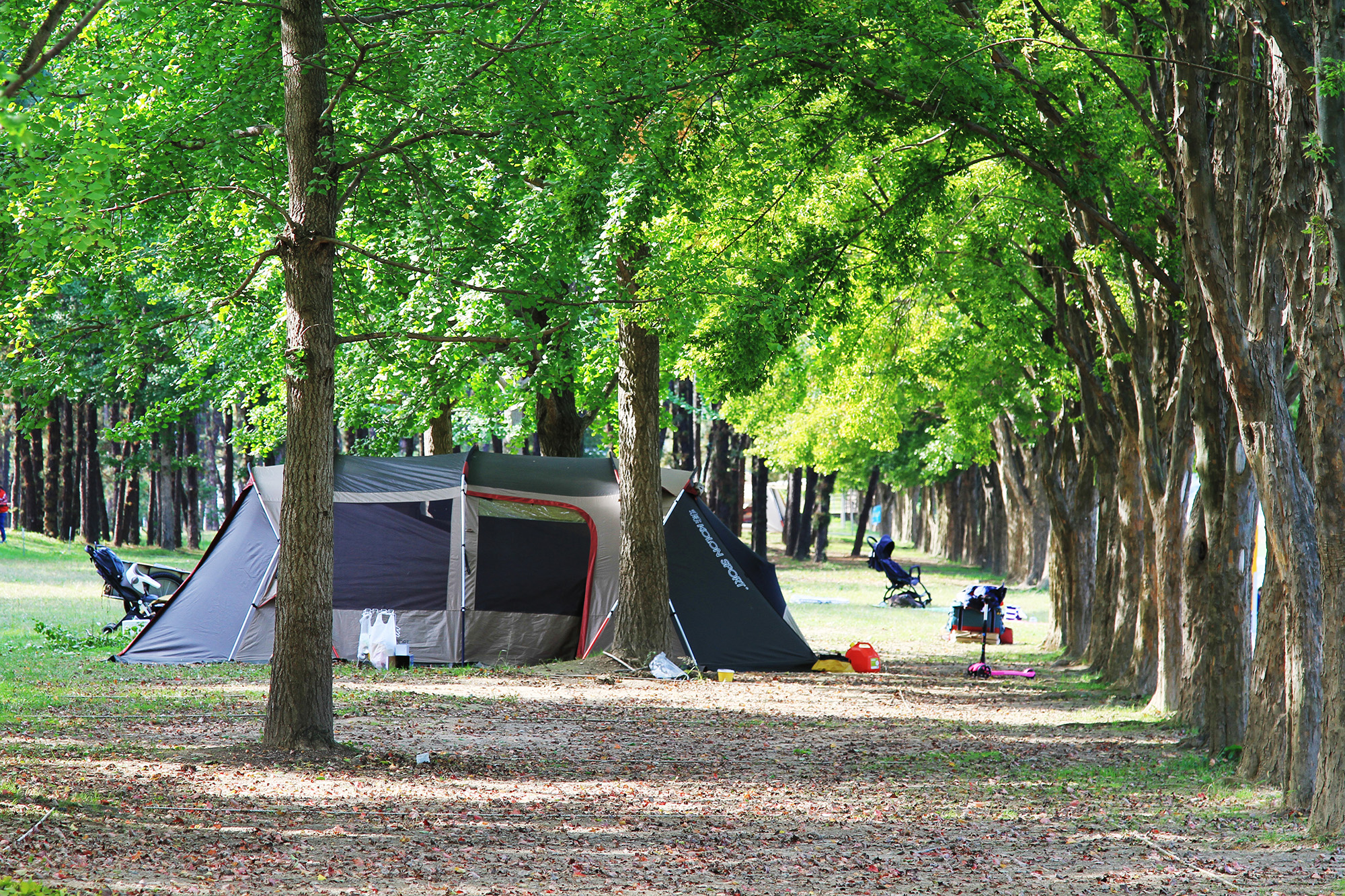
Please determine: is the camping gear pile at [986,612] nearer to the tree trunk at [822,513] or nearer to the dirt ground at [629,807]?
the dirt ground at [629,807]

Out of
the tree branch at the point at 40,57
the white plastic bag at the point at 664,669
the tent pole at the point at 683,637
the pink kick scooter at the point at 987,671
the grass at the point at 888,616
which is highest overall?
the tree branch at the point at 40,57

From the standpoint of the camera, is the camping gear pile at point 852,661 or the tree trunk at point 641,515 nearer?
the tree trunk at point 641,515

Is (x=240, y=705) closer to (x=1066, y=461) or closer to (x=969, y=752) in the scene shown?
(x=969, y=752)

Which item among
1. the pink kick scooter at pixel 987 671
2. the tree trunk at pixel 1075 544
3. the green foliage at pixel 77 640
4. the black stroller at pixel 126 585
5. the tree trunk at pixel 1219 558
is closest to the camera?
the tree trunk at pixel 1219 558

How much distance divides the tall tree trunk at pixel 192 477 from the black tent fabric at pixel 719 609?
26.8 metres

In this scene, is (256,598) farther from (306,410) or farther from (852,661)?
(852,661)

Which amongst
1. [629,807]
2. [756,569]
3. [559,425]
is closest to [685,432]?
[559,425]

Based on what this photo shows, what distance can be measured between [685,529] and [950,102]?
268 inches

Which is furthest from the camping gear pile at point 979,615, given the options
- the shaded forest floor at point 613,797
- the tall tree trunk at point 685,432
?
the tall tree trunk at point 685,432

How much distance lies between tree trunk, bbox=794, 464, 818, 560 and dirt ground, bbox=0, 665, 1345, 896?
33.9 metres

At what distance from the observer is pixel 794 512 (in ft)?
153

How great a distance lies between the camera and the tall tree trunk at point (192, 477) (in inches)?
1496

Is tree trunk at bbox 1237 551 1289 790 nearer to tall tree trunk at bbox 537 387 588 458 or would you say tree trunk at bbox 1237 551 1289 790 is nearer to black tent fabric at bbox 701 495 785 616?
black tent fabric at bbox 701 495 785 616

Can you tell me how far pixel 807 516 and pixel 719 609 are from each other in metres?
31.5
